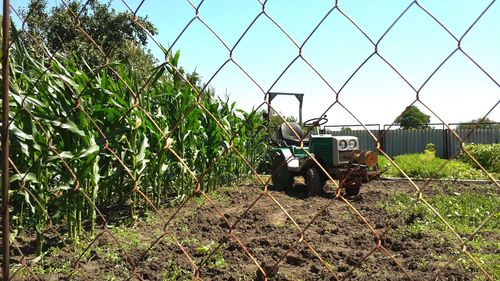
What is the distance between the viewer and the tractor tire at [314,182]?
277 inches

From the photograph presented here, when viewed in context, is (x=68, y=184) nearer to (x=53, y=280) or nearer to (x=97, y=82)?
(x=53, y=280)

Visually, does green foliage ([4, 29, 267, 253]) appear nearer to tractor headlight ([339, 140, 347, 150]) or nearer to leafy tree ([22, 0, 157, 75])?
leafy tree ([22, 0, 157, 75])

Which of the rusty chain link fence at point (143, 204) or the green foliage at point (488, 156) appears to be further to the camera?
the green foliage at point (488, 156)

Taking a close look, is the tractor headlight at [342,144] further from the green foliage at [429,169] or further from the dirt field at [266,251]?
the green foliage at [429,169]

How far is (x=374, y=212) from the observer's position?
18.5 ft

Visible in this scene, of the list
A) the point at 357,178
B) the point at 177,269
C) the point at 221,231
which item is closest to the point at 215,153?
the point at 357,178

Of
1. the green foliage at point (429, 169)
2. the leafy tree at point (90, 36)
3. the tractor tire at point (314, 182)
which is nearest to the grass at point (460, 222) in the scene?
the tractor tire at point (314, 182)

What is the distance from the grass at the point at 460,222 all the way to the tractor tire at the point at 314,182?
1085mm

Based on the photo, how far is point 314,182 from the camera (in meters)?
7.06

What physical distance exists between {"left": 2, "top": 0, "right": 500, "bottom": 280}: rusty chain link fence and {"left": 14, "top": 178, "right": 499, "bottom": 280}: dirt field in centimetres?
2

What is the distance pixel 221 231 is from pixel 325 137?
129 inches

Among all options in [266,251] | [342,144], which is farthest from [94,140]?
[342,144]

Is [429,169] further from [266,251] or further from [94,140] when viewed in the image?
[94,140]

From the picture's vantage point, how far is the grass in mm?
3426
